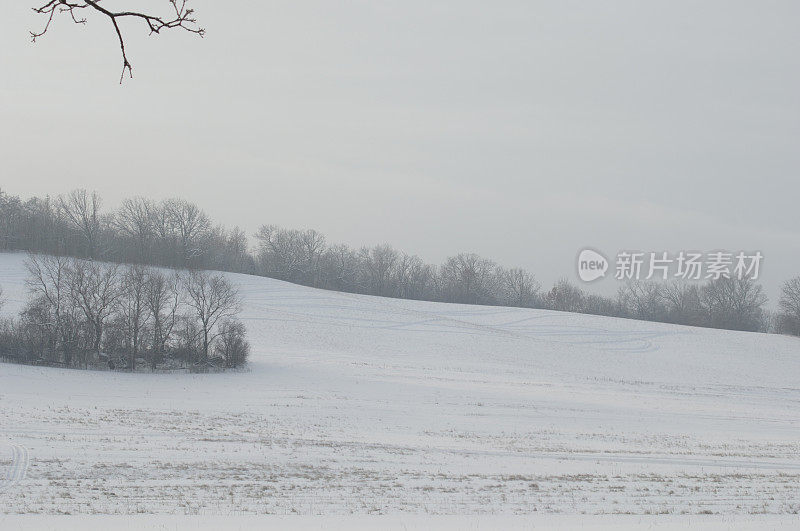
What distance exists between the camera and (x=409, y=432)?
2367 cm

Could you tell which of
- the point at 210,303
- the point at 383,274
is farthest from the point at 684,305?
the point at 210,303

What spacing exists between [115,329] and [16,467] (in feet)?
86.3

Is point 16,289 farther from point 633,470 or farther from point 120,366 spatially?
point 633,470

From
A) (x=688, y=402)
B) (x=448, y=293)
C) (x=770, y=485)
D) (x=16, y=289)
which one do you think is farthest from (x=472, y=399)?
(x=448, y=293)

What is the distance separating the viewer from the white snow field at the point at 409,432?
1320cm

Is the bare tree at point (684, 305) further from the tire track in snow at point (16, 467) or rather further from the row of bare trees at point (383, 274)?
the tire track in snow at point (16, 467)

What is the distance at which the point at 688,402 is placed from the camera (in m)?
35.2

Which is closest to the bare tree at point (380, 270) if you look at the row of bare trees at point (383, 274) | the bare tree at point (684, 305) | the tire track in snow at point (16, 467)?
the row of bare trees at point (383, 274)

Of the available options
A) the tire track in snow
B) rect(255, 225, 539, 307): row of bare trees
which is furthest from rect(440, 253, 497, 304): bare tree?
the tire track in snow

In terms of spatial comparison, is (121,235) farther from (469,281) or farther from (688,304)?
(688,304)

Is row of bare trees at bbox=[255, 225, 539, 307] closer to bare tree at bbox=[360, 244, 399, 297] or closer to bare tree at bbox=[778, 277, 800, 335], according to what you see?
bare tree at bbox=[360, 244, 399, 297]

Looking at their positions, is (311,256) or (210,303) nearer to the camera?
(210,303)

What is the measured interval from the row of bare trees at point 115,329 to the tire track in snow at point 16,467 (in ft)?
76.0

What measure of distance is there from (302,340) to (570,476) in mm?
37677
